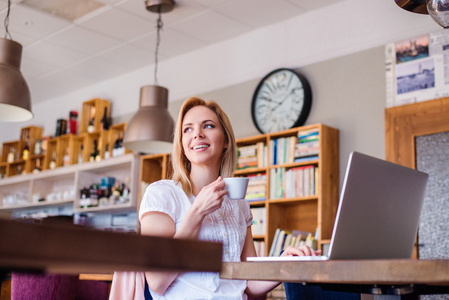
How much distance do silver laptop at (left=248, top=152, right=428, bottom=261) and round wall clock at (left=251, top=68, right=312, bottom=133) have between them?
316 cm

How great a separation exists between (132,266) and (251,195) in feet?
14.0

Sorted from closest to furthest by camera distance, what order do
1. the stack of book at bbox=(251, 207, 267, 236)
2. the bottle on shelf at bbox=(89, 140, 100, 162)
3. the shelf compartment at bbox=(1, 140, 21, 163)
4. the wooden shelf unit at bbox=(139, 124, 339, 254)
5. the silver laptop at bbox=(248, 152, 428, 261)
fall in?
the silver laptop at bbox=(248, 152, 428, 261)
the wooden shelf unit at bbox=(139, 124, 339, 254)
the stack of book at bbox=(251, 207, 267, 236)
the bottle on shelf at bbox=(89, 140, 100, 162)
the shelf compartment at bbox=(1, 140, 21, 163)

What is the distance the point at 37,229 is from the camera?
0.49 meters

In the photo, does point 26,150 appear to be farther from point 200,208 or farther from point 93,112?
point 200,208

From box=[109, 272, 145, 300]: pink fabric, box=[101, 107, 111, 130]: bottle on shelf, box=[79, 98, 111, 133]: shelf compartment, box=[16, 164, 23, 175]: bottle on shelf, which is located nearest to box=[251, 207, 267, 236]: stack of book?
box=[101, 107, 111, 130]: bottle on shelf

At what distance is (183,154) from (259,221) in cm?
285

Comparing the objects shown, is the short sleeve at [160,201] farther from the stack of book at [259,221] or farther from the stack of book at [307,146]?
the stack of book at [259,221]

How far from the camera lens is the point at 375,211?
1.39m

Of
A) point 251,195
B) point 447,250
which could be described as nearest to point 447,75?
point 447,250

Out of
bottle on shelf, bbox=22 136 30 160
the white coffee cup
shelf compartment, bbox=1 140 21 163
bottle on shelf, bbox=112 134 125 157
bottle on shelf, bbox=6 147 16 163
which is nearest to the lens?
the white coffee cup

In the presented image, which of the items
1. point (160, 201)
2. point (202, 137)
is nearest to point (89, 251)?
point (160, 201)

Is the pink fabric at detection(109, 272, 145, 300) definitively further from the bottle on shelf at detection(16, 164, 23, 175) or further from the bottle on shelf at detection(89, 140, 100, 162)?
the bottle on shelf at detection(16, 164, 23, 175)

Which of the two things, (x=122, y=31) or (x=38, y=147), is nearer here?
(x=122, y=31)

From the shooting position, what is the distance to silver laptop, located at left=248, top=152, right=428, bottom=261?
1278 mm
